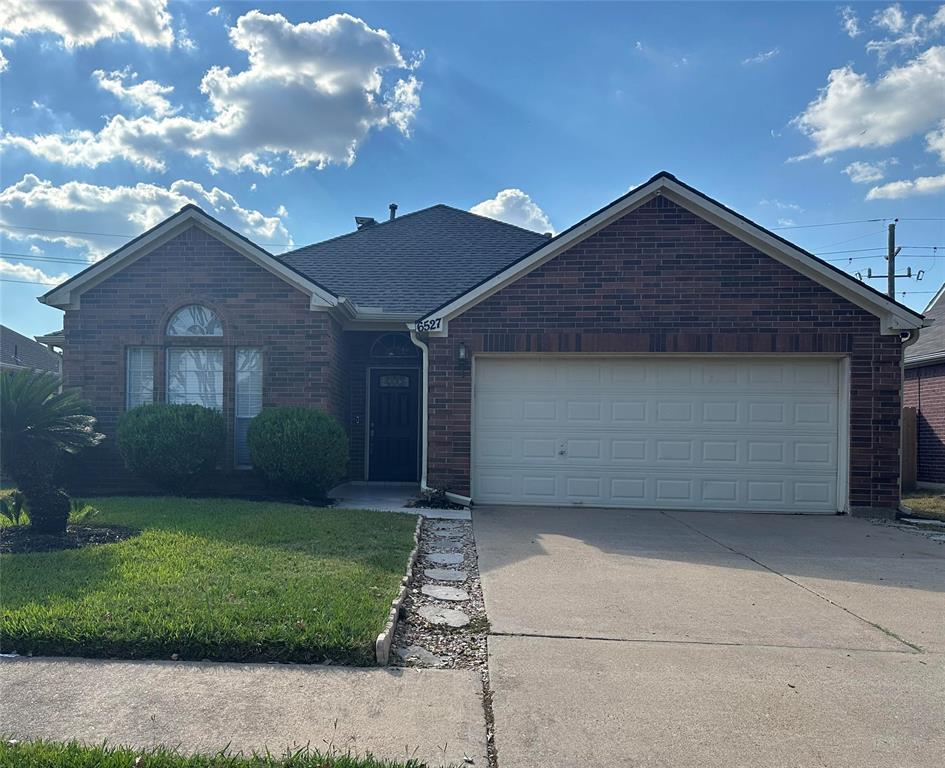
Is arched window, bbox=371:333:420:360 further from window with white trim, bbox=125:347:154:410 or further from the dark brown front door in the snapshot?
window with white trim, bbox=125:347:154:410

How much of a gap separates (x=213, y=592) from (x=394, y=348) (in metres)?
7.87

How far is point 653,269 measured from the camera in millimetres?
9719

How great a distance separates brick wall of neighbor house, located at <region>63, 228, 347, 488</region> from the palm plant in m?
3.40

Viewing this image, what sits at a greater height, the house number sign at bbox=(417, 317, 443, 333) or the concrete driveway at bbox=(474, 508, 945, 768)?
the house number sign at bbox=(417, 317, 443, 333)

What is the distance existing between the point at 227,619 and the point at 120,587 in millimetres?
1251

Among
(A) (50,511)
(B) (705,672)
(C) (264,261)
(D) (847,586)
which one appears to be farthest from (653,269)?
(A) (50,511)

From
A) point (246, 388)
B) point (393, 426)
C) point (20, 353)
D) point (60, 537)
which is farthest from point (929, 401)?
point (20, 353)

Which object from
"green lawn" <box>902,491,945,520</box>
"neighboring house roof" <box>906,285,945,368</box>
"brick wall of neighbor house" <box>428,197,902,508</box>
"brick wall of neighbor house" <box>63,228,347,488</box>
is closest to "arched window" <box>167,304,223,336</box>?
"brick wall of neighbor house" <box>63,228,347,488</box>

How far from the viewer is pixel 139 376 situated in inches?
400

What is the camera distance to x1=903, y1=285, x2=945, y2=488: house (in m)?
13.2

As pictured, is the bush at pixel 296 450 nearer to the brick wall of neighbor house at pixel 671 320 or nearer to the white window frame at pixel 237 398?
the white window frame at pixel 237 398

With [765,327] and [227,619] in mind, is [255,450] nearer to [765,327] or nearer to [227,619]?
[227,619]

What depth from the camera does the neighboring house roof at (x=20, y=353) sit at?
21.5 m

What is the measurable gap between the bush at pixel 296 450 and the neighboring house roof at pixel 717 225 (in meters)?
2.24
